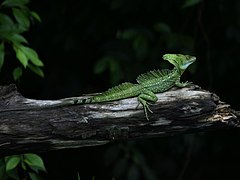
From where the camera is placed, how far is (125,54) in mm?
5301

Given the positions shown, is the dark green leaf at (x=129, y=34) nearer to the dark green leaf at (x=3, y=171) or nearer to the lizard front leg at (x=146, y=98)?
the lizard front leg at (x=146, y=98)

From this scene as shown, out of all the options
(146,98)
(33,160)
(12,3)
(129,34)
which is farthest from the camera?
(129,34)

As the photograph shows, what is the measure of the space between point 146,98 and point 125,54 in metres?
1.86

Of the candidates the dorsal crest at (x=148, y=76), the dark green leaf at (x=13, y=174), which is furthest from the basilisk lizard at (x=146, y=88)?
the dark green leaf at (x=13, y=174)

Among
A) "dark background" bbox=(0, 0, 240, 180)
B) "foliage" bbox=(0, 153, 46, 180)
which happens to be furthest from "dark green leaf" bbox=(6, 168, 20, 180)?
"dark background" bbox=(0, 0, 240, 180)

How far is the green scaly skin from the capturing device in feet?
11.5

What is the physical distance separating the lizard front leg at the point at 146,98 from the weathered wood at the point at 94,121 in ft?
0.13

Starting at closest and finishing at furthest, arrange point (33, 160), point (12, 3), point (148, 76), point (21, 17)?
point (33, 160) → point (148, 76) → point (12, 3) → point (21, 17)

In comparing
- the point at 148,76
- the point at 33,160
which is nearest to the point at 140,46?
the point at 148,76

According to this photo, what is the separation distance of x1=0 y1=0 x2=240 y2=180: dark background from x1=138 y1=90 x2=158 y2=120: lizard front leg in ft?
4.87

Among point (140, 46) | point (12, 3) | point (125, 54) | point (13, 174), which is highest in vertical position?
point (12, 3)

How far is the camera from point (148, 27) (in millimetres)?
5742

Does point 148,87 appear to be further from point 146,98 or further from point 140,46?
point 140,46

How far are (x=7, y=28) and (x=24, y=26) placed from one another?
0.14 meters
